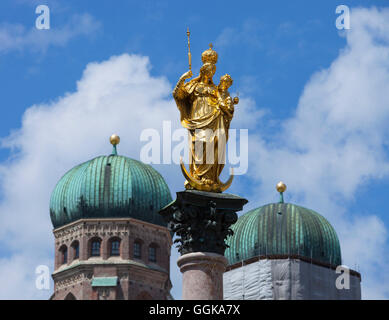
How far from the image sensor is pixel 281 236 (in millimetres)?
82125

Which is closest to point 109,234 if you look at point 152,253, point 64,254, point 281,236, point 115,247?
point 115,247

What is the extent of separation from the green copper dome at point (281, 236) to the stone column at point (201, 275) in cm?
5002

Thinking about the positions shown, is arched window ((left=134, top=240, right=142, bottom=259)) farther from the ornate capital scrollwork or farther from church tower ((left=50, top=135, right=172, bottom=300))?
the ornate capital scrollwork

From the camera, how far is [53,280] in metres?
97.1

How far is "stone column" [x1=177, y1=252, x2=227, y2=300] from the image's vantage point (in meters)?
30.3

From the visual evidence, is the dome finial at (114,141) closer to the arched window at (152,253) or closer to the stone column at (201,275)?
the arched window at (152,253)

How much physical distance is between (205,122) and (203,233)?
3018 mm

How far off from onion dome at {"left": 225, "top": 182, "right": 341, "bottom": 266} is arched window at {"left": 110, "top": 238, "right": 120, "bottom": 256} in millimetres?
14671

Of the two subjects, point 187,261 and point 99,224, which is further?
point 99,224
